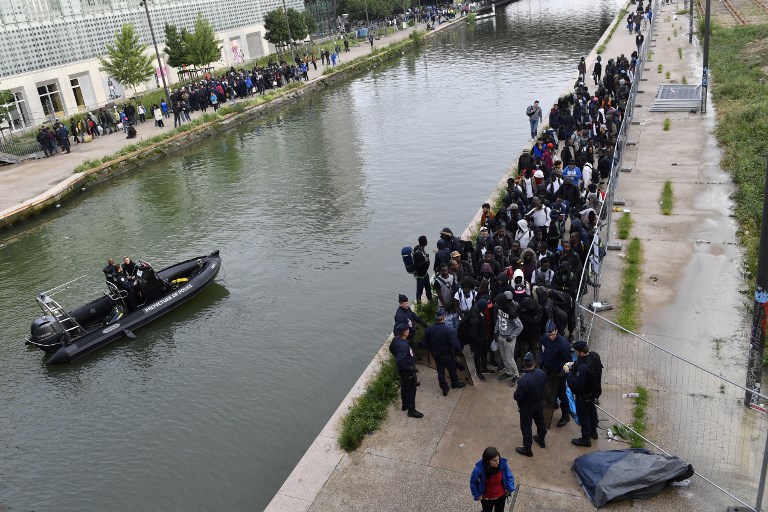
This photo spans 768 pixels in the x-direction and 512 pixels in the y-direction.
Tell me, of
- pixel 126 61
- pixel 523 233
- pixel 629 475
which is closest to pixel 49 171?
pixel 126 61

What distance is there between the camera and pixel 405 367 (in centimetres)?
988

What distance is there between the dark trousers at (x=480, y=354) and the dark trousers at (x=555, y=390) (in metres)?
1.25

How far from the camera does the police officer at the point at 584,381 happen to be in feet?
28.4

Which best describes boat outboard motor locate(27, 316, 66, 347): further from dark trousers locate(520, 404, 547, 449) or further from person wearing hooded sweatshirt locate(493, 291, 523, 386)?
dark trousers locate(520, 404, 547, 449)

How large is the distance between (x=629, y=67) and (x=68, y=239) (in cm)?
2248

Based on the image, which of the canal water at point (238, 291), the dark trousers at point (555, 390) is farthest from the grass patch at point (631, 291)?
the canal water at point (238, 291)

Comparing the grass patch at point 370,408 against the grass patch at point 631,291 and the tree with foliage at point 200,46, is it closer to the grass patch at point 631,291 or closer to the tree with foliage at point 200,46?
the grass patch at point 631,291

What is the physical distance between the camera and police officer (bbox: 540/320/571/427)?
9.36 metres

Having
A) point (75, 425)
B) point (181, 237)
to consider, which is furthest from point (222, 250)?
point (75, 425)

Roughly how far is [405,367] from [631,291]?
17.4 feet

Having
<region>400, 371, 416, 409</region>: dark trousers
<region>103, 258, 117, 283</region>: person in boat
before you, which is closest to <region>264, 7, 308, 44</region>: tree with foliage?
<region>103, 258, 117, 283</region>: person in boat

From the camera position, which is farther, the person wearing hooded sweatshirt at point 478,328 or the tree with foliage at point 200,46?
the tree with foliage at point 200,46

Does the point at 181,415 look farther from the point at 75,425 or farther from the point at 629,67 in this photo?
the point at 629,67

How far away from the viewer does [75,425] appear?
12984 mm
